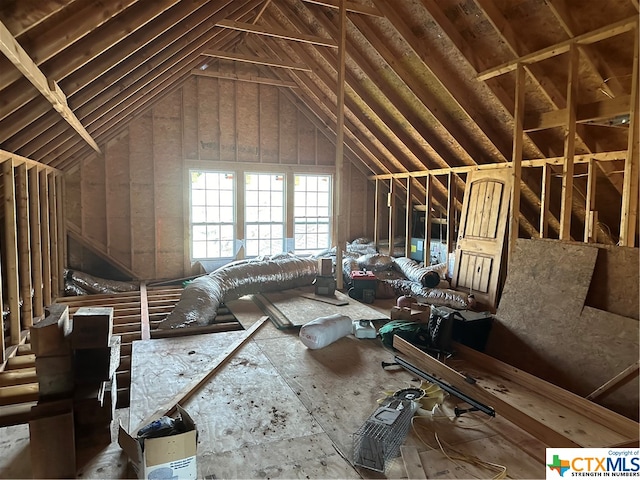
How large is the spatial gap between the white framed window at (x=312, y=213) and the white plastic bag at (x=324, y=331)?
Result: 5029 millimetres

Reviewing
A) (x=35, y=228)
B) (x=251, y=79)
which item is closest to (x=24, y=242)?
(x=35, y=228)

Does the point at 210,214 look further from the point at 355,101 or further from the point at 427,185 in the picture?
the point at 427,185

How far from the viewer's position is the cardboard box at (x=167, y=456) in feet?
5.62

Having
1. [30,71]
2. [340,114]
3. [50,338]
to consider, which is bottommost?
[50,338]

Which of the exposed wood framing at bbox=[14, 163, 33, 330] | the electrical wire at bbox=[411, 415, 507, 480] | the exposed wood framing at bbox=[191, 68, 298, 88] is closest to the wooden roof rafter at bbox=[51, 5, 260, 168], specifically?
the exposed wood framing at bbox=[191, 68, 298, 88]

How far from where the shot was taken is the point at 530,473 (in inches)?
79.0

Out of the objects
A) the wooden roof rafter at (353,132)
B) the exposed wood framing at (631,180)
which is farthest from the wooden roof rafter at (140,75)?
the exposed wood framing at (631,180)

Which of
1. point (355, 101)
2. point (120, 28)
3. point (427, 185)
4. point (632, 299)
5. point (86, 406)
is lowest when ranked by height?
point (86, 406)

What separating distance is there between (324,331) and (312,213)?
547 centimetres

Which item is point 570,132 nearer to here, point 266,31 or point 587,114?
point 587,114

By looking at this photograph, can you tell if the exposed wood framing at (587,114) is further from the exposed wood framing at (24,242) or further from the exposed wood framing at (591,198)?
the exposed wood framing at (24,242)

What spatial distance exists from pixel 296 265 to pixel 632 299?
3.96 metres

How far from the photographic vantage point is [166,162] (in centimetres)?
771

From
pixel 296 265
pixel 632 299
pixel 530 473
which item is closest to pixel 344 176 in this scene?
pixel 296 265
